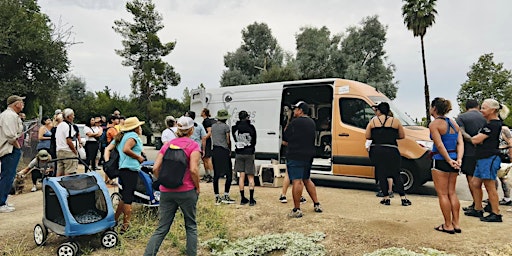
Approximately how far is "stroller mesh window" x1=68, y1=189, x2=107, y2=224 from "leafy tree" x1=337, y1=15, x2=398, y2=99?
29.1m

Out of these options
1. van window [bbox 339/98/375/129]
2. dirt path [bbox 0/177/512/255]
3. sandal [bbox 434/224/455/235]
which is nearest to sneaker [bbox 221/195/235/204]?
dirt path [bbox 0/177/512/255]

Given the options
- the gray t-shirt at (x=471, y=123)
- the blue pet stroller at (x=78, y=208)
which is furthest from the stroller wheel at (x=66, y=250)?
the gray t-shirt at (x=471, y=123)

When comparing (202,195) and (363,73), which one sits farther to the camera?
(363,73)

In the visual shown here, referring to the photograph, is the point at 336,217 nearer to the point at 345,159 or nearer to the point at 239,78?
the point at 345,159

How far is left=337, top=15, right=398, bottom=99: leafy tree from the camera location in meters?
32.9

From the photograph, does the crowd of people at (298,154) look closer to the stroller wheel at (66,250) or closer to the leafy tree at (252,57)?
the stroller wheel at (66,250)

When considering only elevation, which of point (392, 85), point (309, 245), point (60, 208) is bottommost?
point (309, 245)

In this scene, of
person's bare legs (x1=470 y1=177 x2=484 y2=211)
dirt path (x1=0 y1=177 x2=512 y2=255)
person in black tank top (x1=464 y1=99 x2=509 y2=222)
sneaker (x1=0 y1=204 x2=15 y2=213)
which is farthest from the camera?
sneaker (x1=0 y1=204 x2=15 y2=213)

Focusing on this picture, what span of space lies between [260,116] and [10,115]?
533 centimetres

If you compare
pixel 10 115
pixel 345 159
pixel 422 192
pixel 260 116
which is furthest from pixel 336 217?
pixel 10 115

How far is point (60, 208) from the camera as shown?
17.3 feet

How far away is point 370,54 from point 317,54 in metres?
4.53

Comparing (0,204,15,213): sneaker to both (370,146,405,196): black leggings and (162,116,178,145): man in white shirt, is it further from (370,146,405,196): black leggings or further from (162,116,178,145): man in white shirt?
(370,146,405,196): black leggings

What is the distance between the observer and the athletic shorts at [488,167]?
562 centimetres
